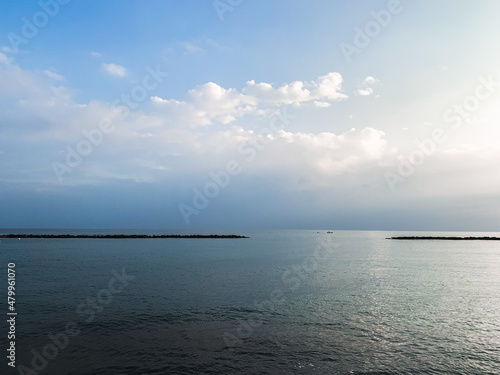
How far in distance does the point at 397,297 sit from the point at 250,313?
15857 mm

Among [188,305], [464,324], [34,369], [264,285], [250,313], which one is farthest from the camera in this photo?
[264,285]

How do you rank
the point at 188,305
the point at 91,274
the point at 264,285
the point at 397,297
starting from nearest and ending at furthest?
the point at 188,305 → the point at 397,297 → the point at 264,285 → the point at 91,274

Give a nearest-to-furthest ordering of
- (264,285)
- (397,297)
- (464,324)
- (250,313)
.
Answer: (464,324), (250,313), (397,297), (264,285)

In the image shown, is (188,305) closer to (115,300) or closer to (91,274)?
(115,300)

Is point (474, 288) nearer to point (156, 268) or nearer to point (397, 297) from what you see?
point (397, 297)

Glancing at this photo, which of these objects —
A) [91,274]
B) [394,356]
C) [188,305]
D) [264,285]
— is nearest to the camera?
[394,356]

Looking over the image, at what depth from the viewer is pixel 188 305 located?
24.4m

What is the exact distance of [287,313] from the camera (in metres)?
22.7

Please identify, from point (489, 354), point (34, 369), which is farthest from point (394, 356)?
point (34, 369)

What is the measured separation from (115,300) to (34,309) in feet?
19.3

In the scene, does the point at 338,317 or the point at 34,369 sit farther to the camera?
the point at 338,317

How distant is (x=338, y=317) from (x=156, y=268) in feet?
104

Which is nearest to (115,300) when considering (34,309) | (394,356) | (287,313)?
(34,309)

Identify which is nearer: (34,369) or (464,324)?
(34,369)
